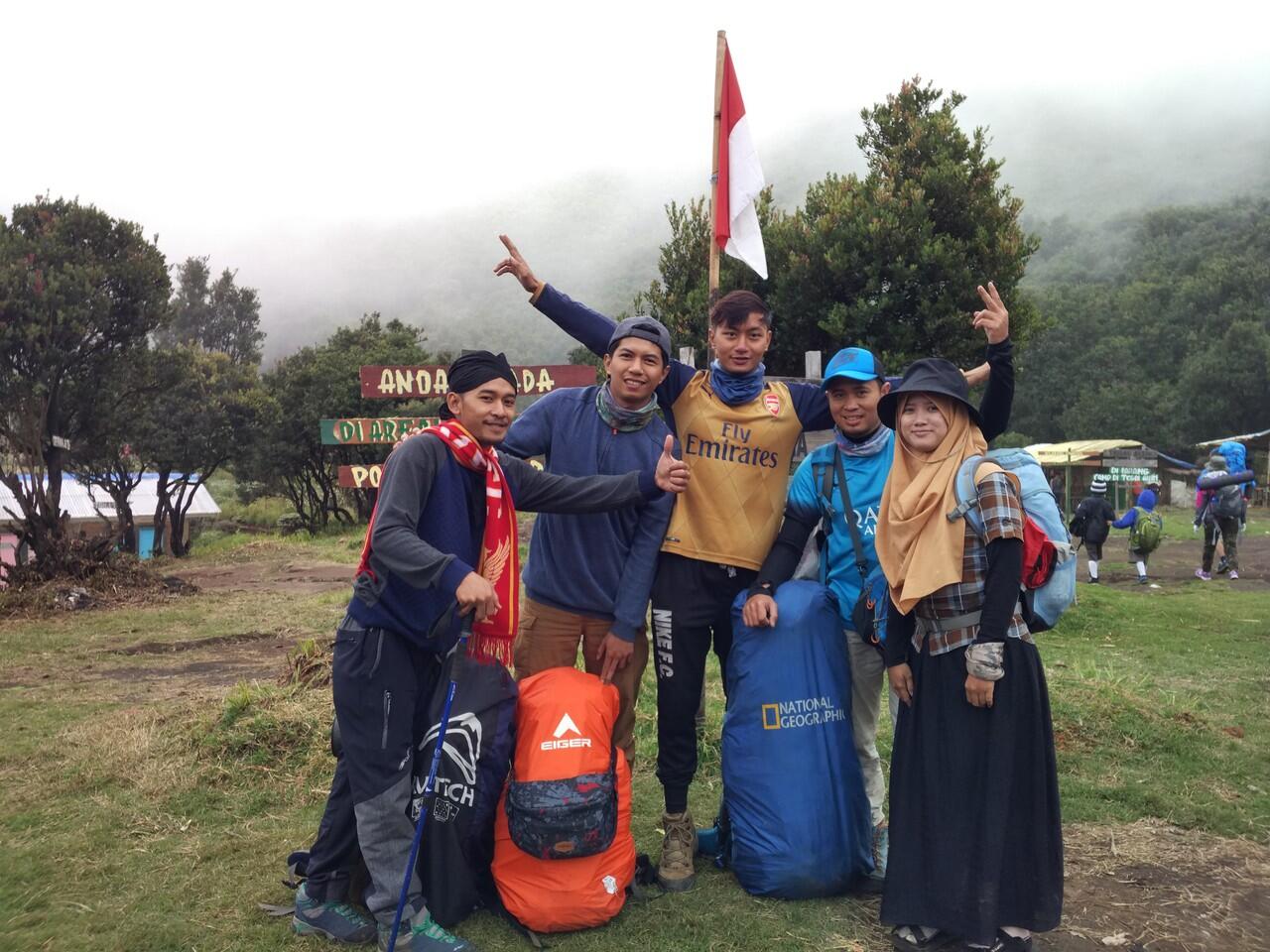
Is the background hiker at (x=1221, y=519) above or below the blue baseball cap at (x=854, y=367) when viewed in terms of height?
below

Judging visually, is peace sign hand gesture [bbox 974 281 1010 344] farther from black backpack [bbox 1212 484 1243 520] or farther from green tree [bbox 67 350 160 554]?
green tree [bbox 67 350 160 554]

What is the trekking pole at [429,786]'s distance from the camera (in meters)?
2.60

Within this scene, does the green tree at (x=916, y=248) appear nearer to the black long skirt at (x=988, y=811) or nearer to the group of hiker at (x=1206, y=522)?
the group of hiker at (x=1206, y=522)

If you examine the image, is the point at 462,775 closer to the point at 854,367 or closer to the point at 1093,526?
the point at 854,367

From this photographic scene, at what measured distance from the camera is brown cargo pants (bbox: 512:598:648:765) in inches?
133

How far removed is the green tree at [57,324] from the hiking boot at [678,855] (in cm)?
1216

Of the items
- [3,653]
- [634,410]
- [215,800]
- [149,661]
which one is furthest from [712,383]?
[3,653]

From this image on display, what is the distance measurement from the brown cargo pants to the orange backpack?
13.3 inches

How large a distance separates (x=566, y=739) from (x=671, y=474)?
3.12ft

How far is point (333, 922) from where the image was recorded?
288cm

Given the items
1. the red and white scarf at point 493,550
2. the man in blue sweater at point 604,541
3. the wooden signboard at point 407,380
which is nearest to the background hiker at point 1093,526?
the wooden signboard at point 407,380

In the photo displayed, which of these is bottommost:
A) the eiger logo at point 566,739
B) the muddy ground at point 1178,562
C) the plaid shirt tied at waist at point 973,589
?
the muddy ground at point 1178,562

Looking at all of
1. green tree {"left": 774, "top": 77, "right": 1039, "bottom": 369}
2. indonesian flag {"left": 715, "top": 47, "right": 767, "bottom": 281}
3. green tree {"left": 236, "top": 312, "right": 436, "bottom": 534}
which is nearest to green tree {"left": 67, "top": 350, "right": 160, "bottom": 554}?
green tree {"left": 236, "top": 312, "right": 436, "bottom": 534}

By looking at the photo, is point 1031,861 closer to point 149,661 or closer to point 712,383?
point 712,383
